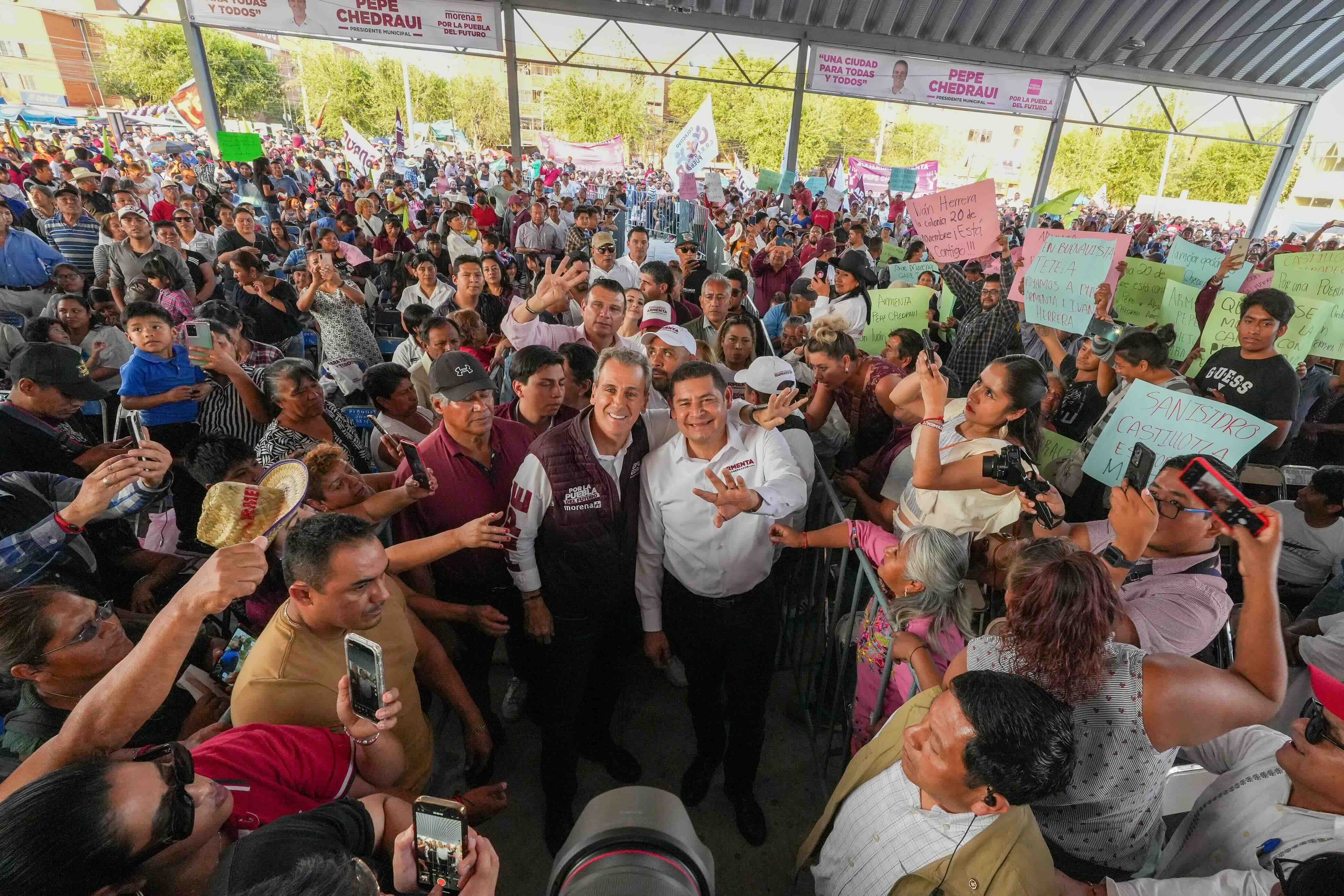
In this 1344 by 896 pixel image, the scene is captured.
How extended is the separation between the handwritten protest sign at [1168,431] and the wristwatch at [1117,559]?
87 cm

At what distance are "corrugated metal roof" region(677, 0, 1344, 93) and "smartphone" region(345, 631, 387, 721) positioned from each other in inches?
627

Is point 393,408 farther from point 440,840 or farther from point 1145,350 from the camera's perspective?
point 1145,350

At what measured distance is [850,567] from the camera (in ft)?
10.9

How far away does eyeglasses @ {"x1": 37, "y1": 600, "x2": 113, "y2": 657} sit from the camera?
165 centimetres

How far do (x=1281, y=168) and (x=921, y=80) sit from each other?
40.4ft

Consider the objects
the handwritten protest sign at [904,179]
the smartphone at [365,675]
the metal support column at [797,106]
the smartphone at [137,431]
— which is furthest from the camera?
the handwritten protest sign at [904,179]

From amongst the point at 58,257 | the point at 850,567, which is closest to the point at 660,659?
the point at 850,567

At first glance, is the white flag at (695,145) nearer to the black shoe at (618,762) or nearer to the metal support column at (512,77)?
the metal support column at (512,77)

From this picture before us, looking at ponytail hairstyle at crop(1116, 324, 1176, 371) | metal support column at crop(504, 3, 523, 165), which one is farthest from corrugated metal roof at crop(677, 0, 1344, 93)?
ponytail hairstyle at crop(1116, 324, 1176, 371)

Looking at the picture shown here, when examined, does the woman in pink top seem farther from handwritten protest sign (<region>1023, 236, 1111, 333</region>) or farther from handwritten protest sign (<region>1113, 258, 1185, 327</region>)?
handwritten protest sign (<region>1113, 258, 1185, 327</region>)

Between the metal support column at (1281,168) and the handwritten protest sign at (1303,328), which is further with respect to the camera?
the metal support column at (1281,168)

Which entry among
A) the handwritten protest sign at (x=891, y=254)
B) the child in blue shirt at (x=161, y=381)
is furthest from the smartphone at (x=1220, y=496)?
the handwritten protest sign at (x=891, y=254)

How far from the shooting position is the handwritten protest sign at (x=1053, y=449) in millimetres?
3387

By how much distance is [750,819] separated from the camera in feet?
8.88
